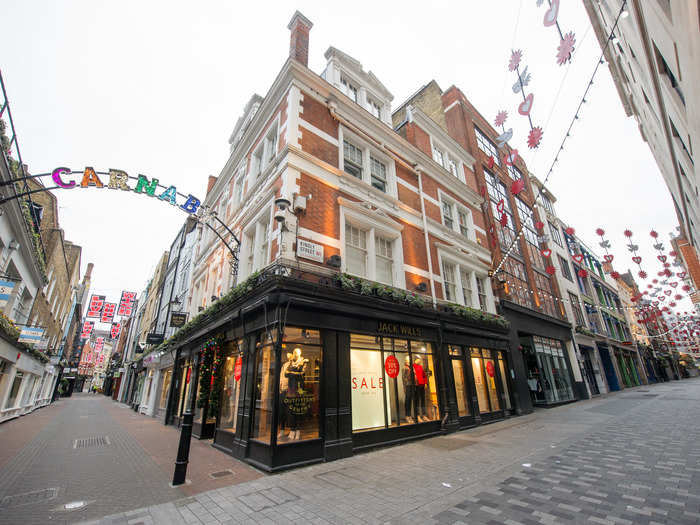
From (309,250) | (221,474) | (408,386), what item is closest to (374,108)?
(309,250)

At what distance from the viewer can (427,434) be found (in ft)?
31.1

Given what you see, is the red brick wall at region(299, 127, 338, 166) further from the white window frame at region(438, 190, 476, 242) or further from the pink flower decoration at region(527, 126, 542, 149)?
the white window frame at region(438, 190, 476, 242)

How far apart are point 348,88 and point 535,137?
8.65m

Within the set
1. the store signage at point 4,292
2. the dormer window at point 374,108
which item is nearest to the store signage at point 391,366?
the dormer window at point 374,108

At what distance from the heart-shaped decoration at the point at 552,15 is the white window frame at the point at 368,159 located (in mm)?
6381

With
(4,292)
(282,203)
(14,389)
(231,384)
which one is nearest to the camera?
(282,203)

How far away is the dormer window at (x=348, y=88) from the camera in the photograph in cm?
1268

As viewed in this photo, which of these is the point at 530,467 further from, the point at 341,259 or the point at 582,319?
the point at 582,319

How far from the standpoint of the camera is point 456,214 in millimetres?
15539

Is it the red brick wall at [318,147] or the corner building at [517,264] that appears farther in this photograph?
the corner building at [517,264]

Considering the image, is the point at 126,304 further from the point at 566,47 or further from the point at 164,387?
the point at 566,47

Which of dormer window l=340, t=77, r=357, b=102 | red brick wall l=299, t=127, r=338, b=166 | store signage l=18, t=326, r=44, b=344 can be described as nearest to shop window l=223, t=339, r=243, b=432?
red brick wall l=299, t=127, r=338, b=166

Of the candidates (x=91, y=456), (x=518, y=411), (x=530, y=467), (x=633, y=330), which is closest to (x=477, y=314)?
(x=518, y=411)

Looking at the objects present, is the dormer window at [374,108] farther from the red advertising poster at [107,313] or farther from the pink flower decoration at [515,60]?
the red advertising poster at [107,313]
